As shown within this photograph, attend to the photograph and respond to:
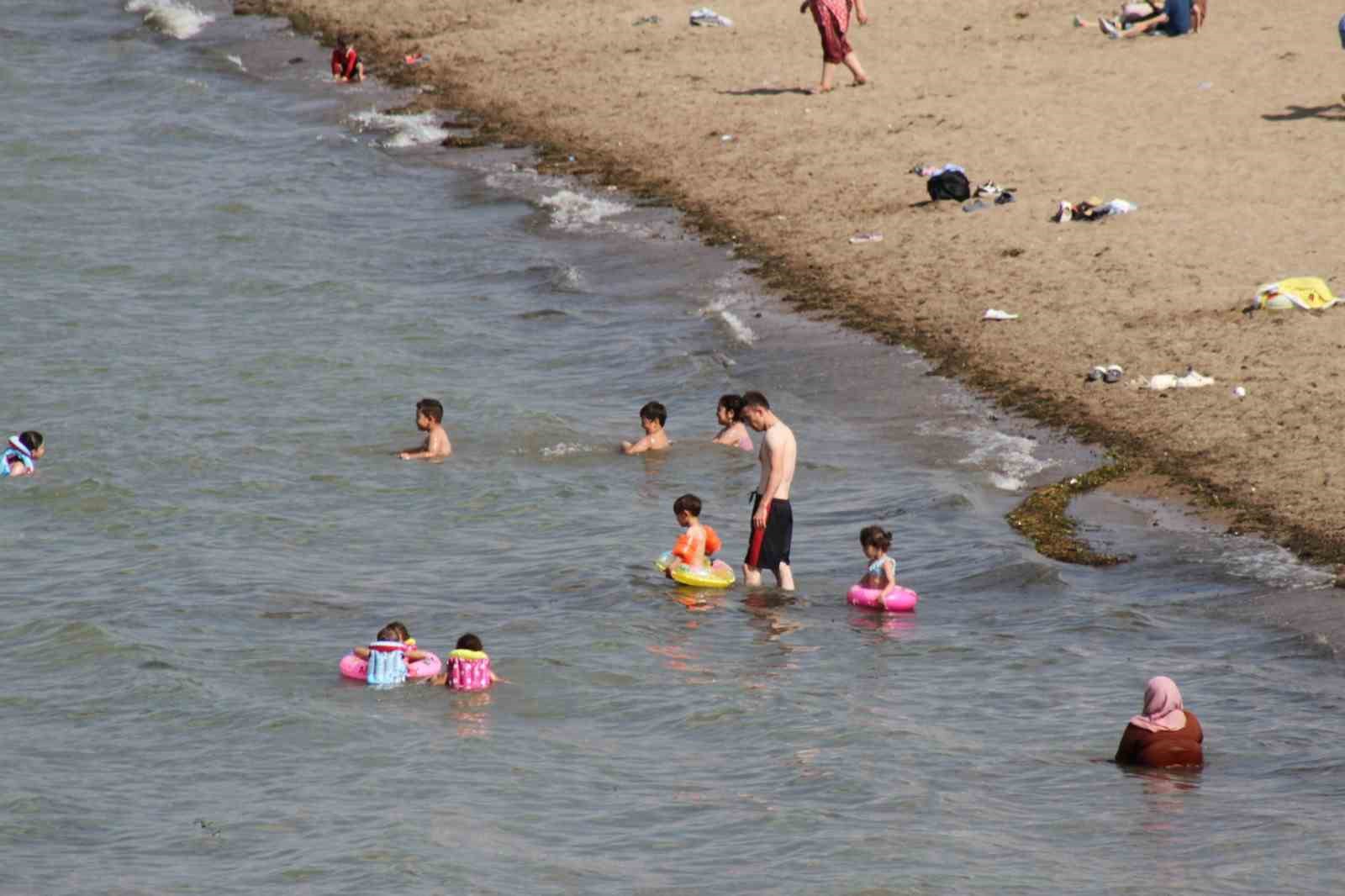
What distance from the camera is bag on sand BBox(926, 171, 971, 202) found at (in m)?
23.9

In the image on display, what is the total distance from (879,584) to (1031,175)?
11241 millimetres

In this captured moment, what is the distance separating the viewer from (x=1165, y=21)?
2922cm

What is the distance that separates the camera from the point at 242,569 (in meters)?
15.9

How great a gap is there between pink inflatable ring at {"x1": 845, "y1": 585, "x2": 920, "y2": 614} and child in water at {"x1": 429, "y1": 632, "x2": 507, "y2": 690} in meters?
3.00

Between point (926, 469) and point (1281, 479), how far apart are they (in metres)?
3.33

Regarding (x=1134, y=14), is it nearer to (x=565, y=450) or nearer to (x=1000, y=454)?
(x=1000, y=454)

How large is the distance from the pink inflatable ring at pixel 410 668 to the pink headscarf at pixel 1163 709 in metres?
4.82

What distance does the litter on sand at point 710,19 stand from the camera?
33188 millimetres

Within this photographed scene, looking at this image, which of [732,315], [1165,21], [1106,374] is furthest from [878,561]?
[1165,21]

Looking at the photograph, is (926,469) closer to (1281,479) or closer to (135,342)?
(1281,479)

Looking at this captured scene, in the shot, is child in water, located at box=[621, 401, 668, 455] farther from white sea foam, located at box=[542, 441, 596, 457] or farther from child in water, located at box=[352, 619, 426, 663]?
child in water, located at box=[352, 619, 426, 663]

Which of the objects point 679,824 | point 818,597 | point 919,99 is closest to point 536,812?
point 679,824

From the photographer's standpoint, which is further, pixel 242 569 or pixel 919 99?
pixel 919 99

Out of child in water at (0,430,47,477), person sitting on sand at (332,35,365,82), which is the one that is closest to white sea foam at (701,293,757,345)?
child in water at (0,430,47,477)
